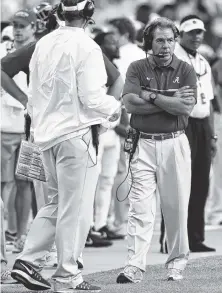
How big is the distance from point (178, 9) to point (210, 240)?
520 inches

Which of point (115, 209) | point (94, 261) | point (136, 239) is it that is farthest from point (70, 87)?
point (115, 209)

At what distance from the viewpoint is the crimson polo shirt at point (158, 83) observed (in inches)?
370

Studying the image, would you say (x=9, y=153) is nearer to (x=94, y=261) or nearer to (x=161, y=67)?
(x=94, y=261)

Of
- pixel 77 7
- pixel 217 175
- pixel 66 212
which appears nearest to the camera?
pixel 66 212

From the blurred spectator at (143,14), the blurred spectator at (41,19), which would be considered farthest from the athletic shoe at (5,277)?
the blurred spectator at (143,14)

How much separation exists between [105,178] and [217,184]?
3.15 metres

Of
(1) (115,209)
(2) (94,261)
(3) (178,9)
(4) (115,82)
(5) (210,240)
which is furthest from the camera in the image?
(3) (178,9)

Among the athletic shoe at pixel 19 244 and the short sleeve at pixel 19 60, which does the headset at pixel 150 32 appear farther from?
the athletic shoe at pixel 19 244

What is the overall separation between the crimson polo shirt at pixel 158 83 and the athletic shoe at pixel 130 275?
3.68 ft

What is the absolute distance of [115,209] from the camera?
46.5ft

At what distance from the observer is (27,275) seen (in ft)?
27.8

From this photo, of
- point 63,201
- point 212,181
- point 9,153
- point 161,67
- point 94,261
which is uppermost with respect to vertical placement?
point 161,67

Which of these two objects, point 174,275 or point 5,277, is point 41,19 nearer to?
point 5,277

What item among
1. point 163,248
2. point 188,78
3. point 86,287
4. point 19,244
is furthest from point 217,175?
point 86,287
